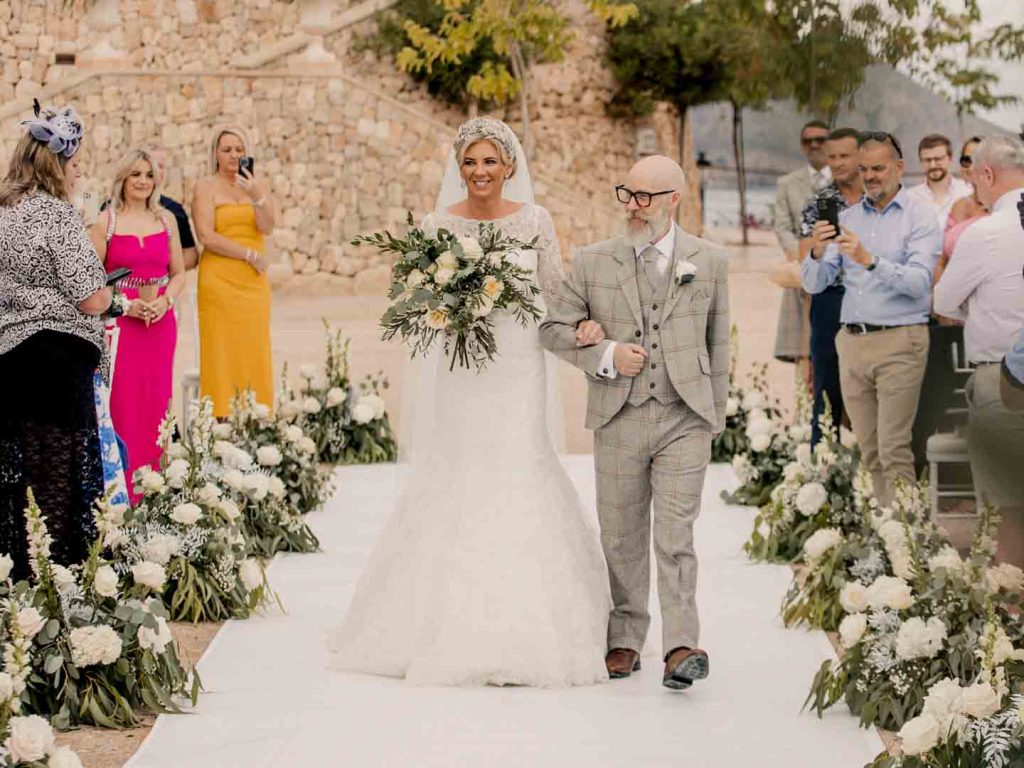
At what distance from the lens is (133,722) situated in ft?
17.9

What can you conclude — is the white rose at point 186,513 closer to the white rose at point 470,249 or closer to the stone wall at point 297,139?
the white rose at point 470,249

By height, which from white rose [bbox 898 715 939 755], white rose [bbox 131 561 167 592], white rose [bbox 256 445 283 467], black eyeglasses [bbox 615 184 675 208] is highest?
black eyeglasses [bbox 615 184 675 208]

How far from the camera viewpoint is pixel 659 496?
5809 mm

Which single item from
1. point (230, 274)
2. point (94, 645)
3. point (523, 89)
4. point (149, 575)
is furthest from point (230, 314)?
point (523, 89)

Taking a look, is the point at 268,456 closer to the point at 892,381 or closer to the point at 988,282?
the point at 892,381

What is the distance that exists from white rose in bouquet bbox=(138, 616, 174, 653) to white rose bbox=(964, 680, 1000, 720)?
8.11 ft

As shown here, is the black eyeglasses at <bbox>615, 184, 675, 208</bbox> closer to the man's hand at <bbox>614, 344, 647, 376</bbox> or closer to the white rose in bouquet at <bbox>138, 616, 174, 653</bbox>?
the man's hand at <bbox>614, 344, 647, 376</bbox>

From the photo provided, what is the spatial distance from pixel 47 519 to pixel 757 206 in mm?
38136

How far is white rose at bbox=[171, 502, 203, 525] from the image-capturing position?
22.2ft

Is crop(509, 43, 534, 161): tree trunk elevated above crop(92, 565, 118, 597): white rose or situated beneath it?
elevated above

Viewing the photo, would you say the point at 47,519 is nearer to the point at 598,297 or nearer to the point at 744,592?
the point at 598,297

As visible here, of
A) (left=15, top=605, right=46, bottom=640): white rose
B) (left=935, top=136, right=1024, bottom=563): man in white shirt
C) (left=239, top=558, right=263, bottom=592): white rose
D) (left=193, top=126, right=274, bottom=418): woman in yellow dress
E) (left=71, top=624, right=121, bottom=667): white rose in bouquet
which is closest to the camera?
(left=15, top=605, right=46, bottom=640): white rose

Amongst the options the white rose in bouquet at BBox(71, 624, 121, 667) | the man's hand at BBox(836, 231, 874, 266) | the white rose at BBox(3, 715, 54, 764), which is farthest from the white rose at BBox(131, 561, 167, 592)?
the man's hand at BBox(836, 231, 874, 266)

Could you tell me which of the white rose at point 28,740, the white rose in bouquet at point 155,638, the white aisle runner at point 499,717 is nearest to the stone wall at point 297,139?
the white aisle runner at point 499,717
